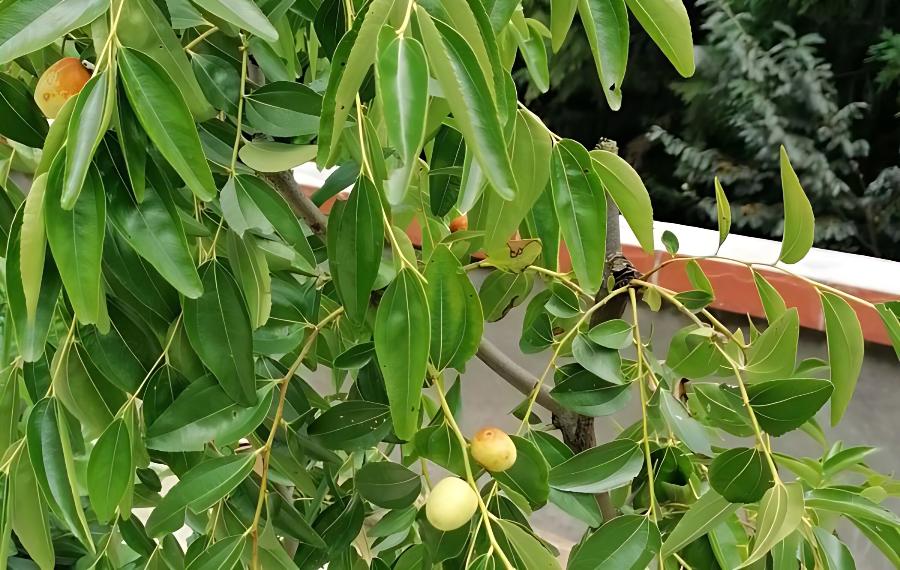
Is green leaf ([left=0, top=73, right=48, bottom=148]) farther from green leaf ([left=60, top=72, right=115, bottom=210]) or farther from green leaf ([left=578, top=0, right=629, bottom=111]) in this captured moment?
green leaf ([left=578, top=0, right=629, bottom=111])

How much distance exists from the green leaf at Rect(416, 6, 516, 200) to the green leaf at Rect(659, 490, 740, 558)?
200mm

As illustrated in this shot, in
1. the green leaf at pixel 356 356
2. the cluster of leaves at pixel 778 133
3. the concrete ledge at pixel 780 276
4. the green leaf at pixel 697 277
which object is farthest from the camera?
the cluster of leaves at pixel 778 133

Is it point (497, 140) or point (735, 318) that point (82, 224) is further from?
point (735, 318)

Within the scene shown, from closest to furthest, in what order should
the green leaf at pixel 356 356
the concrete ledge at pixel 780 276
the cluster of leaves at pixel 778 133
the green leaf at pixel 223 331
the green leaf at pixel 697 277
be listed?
1. the green leaf at pixel 223 331
2. the green leaf at pixel 356 356
3. the green leaf at pixel 697 277
4. the concrete ledge at pixel 780 276
5. the cluster of leaves at pixel 778 133

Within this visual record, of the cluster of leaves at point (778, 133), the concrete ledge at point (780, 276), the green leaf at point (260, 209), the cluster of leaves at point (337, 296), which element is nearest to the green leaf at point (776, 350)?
the cluster of leaves at point (337, 296)

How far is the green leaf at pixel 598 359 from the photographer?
0.46m

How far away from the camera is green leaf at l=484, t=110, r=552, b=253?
34 centimetres

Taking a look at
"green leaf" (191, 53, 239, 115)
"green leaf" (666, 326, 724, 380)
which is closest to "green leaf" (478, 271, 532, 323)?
"green leaf" (666, 326, 724, 380)

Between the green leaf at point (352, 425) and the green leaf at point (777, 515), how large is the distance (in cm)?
19

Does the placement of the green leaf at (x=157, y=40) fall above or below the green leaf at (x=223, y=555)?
above

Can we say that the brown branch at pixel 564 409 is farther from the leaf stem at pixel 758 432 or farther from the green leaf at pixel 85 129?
the green leaf at pixel 85 129

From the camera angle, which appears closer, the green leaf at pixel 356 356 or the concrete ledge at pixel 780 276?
the green leaf at pixel 356 356

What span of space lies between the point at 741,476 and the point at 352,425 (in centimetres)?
19

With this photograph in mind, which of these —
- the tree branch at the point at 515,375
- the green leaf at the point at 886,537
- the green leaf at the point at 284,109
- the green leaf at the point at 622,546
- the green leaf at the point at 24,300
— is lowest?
the tree branch at the point at 515,375
